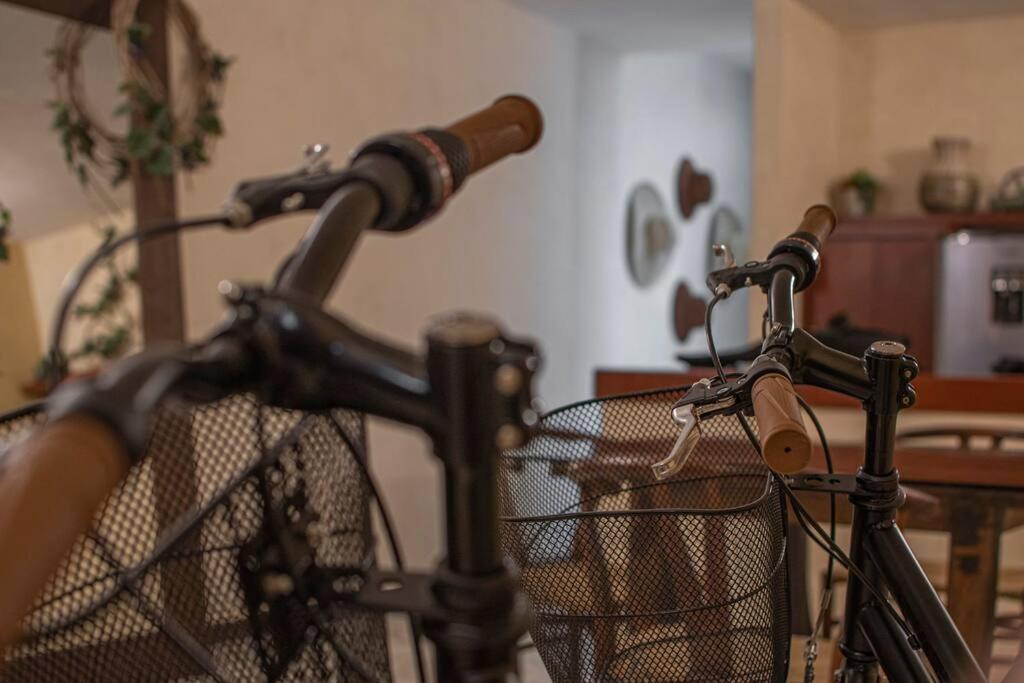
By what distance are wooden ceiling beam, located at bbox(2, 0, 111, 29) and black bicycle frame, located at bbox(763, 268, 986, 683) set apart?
8.29ft

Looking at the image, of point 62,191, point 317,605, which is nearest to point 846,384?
point 317,605

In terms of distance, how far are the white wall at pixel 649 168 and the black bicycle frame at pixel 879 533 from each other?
5.02 m

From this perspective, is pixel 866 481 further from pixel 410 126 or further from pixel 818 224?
pixel 410 126

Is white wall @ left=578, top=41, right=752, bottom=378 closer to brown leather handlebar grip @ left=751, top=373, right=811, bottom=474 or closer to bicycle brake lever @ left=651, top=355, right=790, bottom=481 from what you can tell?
bicycle brake lever @ left=651, top=355, right=790, bottom=481

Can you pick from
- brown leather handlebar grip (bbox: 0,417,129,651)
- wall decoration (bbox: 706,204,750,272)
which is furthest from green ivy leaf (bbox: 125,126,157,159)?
wall decoration (bbox: 706,204,750,272)

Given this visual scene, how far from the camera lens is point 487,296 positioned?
4.96m

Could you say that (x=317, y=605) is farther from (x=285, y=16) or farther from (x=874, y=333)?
(x=285, y=16)

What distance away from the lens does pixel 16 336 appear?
348cm

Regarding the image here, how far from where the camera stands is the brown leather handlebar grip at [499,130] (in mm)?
Answer: 670

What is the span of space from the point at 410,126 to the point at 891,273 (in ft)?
9.42

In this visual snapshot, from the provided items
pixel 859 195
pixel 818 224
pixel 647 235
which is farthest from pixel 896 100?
pixel 818 224

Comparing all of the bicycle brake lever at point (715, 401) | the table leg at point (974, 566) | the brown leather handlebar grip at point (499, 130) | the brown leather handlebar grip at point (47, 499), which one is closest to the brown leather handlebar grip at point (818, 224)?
the bicycle brake lever at point (715, 401)

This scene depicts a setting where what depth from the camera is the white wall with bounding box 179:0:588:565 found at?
3.42m

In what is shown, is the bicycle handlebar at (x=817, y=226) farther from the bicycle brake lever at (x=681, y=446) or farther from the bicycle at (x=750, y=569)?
the bicycle brake lever at (x=681, y=446)
